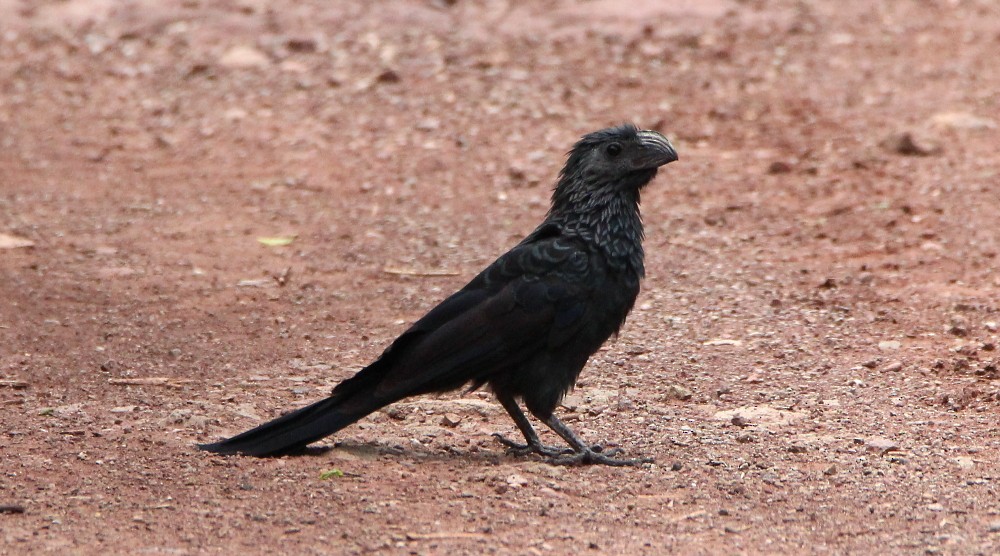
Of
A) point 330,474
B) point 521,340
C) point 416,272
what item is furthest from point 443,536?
point 416,272

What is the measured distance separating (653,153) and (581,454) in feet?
4.13

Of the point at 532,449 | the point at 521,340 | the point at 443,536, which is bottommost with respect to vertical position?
the point at 532,449

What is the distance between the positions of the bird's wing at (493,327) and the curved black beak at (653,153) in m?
0.52

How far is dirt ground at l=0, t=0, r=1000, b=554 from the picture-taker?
450 cm

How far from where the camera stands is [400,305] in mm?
7094

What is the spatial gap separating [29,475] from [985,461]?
3.38 m

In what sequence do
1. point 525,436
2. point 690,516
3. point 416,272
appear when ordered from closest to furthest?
point 690,516 → point 525,436 → point 416,272

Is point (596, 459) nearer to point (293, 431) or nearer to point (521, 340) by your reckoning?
point (521, 340)

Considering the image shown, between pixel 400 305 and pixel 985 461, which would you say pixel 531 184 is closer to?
pixel 400 305

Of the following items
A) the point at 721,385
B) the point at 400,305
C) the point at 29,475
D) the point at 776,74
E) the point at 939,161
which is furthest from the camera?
the point at 776,74

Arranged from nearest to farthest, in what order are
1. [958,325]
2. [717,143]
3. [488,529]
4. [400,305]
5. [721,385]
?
[488,529]
[721,385]
[958,325]
[400,305]
[717,143]

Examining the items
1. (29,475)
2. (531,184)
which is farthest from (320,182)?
(29,475)

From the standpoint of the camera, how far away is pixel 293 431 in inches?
194

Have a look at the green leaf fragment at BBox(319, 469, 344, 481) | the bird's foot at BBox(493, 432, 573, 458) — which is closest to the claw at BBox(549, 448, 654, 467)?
the bird's foot at BBox(493, 432, 573, 458)
